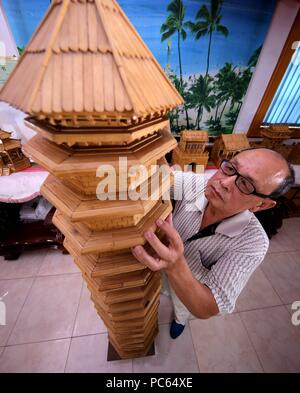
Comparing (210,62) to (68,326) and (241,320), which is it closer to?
(241,320)

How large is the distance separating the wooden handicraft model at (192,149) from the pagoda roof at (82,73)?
1820 millimetres

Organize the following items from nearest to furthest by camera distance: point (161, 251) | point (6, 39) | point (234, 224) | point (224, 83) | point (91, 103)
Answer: point (91, 103), point (161, 251), point (234, 224), point (6, 39), point (224, 83)

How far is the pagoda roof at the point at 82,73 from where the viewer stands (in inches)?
14.0

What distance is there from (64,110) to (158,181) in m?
0.36

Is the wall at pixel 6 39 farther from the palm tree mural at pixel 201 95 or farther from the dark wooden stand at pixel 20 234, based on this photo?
the palm tree mural at pixel 201 95

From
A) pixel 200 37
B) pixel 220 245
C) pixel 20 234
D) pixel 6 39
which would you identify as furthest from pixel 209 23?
pixel 20 234

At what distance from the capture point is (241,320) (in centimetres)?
204

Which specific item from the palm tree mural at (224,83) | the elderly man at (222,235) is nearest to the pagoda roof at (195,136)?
the palm tree mural at (224,83)

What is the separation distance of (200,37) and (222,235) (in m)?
1.91

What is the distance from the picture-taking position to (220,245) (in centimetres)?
115

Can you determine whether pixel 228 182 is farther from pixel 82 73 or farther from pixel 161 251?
pixel 82 73

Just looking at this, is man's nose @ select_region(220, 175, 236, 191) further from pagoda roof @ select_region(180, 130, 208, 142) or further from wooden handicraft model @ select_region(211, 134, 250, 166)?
wooden handicraft model @ select_region(211, 134, 250, 166)

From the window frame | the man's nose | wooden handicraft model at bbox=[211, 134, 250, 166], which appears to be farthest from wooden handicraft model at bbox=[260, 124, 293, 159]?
the man's nose

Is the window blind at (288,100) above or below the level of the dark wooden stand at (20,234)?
above
